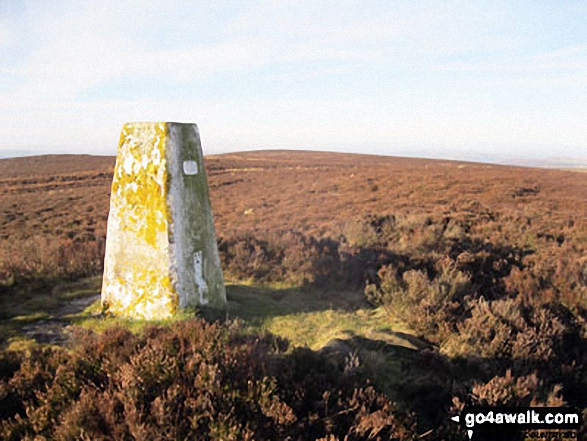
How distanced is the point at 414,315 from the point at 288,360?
2.51m

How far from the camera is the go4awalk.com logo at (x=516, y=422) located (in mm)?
3387

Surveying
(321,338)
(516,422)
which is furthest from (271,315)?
(516,422)

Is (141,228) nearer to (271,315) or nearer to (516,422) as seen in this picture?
(271,315)

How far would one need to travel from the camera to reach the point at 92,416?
9.33ft

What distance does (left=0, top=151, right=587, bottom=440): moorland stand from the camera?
2.95 metres

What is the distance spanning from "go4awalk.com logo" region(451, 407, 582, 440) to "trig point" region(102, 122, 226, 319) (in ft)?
10.9

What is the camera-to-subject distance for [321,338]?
5020mm

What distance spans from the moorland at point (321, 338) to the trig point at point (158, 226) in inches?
12.3

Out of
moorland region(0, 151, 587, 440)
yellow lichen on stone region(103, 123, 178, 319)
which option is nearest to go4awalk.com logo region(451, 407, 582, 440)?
moorland region(0, 151, 587, 440)

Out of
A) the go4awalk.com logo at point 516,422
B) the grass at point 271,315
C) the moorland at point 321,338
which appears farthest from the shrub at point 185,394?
the grass at point 271,315

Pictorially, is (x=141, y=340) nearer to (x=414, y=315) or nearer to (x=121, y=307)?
(x=121, y=307)

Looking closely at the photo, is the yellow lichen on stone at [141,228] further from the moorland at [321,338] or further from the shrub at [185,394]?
the shrub at [185,394]

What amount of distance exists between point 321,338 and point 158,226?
246 cm

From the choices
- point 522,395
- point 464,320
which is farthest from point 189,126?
point 522,395
